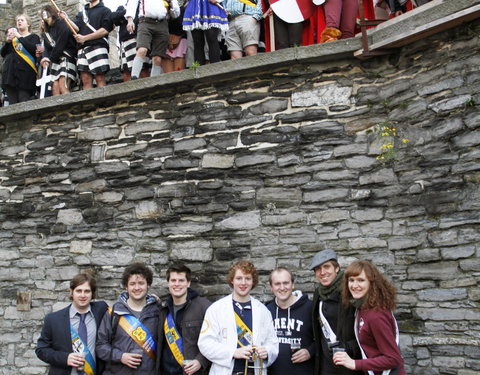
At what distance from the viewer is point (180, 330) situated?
432 centimetres

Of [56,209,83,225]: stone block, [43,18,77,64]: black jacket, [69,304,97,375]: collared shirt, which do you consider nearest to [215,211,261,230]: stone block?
[69,304,97,375]: collared shirt

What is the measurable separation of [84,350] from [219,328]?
1.13 metres

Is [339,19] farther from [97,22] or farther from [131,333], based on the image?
[131,333]

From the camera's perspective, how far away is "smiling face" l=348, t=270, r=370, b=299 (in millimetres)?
3516

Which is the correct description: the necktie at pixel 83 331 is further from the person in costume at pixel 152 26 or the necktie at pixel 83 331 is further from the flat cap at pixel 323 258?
the person in costume at pixel 152 26

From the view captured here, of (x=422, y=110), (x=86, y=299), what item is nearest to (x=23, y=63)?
(x=86, y=299)

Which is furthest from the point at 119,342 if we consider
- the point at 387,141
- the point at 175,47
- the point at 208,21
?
the point at 175,47

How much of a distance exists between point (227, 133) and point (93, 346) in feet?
8.15

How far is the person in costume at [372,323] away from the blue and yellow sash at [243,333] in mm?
706

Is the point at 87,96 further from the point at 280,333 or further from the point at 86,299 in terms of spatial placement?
the point at 280,333

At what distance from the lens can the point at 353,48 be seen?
524cm

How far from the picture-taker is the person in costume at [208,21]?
5.98 metres

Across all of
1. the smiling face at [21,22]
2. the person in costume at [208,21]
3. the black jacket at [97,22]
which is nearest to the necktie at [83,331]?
the person in costume at [208,21]

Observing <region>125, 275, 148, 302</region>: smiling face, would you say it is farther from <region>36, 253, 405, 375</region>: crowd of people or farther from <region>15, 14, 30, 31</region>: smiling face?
<region>15, 14, 30, 31</region>: smiling face
